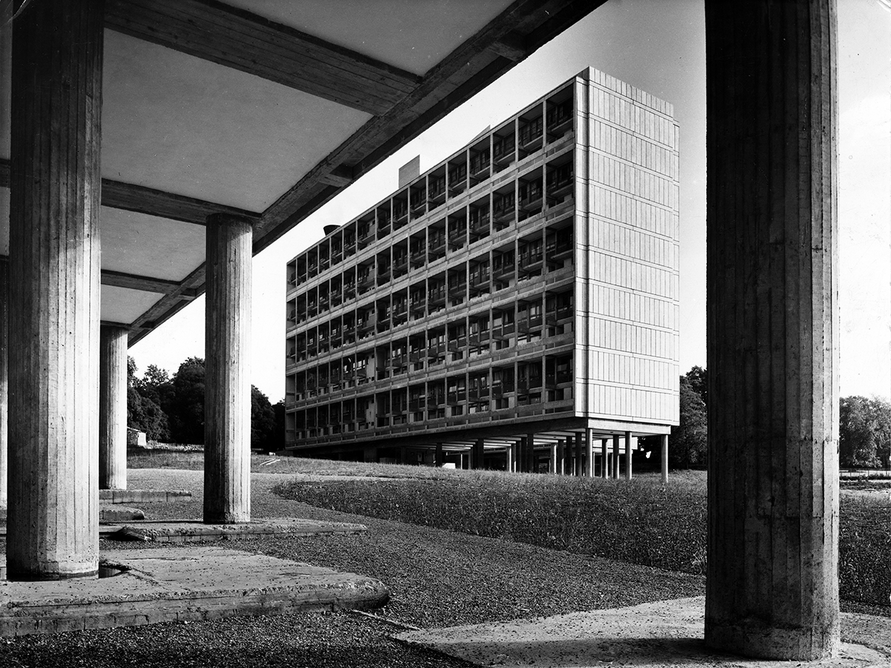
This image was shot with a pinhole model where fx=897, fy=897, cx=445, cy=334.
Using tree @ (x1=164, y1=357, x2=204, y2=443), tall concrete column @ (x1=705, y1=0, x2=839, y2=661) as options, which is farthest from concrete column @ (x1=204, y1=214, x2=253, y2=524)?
tree @ (x1=164, y1=357, x2=204, y2=443)

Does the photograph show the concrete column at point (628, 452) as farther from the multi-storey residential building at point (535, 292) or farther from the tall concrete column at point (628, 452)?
the multi-storey residential building at point (535, 292)

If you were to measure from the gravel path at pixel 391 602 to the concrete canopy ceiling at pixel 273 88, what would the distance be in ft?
15.9

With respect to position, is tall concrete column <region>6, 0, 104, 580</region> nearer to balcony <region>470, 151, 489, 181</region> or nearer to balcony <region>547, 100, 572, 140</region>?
balcony <region>547, 100, 572, 140</region>

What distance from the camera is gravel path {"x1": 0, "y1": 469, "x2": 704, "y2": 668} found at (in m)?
4.88

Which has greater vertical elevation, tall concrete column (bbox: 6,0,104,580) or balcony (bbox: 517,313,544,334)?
balcony (bbox: 517,313,544,334)

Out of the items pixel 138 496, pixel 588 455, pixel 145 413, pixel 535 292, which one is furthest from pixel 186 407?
pixel 138 496

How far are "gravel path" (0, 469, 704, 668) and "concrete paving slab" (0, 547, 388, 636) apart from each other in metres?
0.14

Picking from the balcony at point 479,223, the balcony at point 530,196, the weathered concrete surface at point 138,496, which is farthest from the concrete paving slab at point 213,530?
the balcony at point 479,223

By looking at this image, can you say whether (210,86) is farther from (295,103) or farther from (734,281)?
(734,281)

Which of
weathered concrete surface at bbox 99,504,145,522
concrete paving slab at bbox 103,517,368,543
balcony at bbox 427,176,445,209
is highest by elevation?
balcony at bbox 427,176,445,209

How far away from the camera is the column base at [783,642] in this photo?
14.8 ft

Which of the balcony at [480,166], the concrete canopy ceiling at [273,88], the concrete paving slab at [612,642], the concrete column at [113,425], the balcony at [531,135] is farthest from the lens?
the balcony at [480,166]

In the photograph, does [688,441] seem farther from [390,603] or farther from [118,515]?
[390,603]

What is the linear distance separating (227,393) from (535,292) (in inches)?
1667
